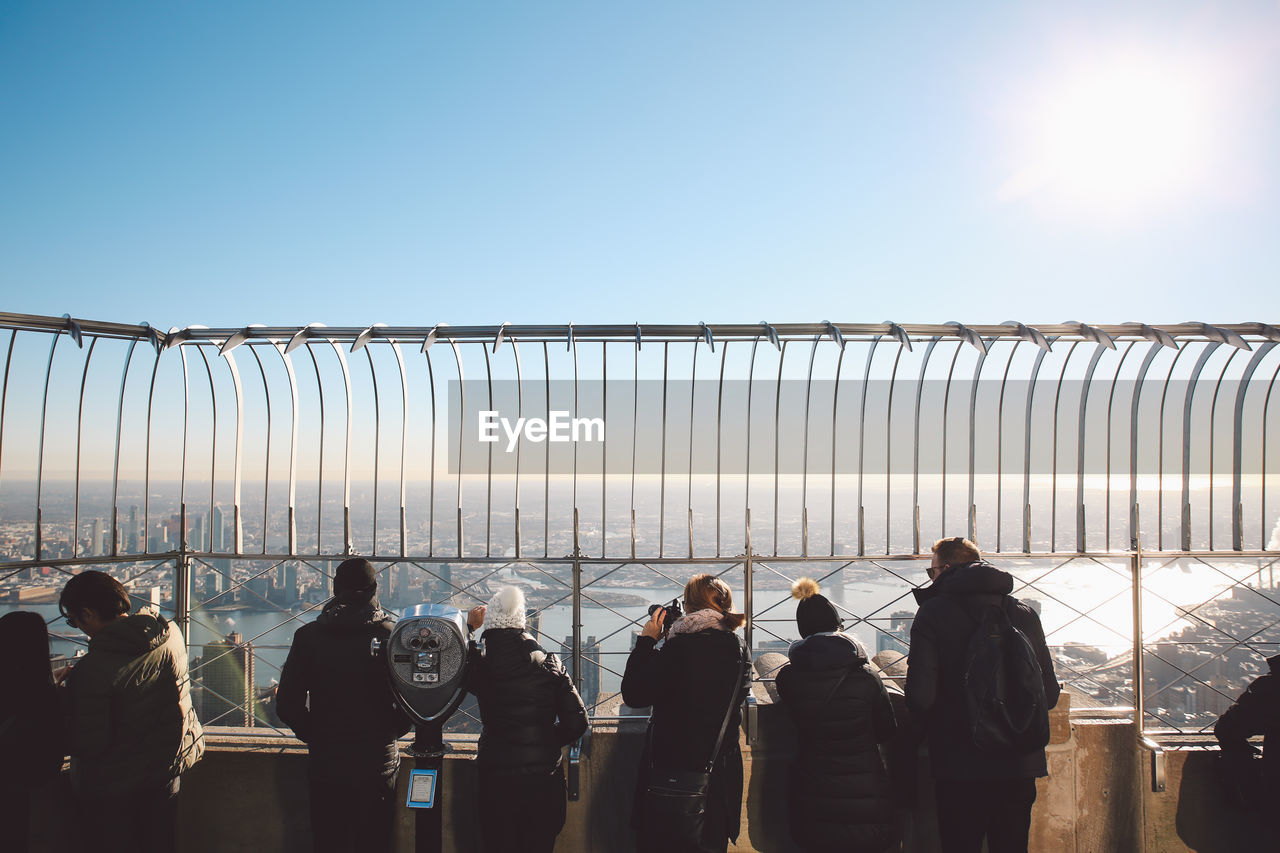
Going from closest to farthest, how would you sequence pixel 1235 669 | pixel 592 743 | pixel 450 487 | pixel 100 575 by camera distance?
pixel 100 575
pixel 592 743
pixel 450 487
pixel 1235 669

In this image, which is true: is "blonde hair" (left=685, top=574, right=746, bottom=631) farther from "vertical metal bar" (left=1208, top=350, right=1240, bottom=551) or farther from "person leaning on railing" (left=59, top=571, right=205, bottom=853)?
"vertical metal bar" (left=1208, top=350, right=1240, bottom=551)

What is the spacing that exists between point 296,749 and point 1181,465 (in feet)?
20.9

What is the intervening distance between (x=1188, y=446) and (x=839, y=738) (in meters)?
3.53

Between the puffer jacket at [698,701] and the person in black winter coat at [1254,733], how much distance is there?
314cm

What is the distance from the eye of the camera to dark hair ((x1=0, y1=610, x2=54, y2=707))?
323 centimetres

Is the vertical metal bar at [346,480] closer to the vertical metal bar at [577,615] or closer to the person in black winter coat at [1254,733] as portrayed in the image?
the vertical metal bar at [577,615]

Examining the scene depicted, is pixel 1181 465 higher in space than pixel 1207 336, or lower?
lower

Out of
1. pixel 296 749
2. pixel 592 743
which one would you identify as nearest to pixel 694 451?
pixel 592 743

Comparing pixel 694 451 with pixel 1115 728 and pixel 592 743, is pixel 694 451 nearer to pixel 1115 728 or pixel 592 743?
pixel 592 743

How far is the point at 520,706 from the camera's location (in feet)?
10.8

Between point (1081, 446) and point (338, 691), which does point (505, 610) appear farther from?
point (1081, 446)

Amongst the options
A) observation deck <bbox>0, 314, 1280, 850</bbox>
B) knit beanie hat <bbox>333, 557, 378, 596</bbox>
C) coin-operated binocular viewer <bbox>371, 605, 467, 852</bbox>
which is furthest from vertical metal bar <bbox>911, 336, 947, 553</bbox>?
knit beanie hat <bbox>333, 557, 378, 596</bbox>

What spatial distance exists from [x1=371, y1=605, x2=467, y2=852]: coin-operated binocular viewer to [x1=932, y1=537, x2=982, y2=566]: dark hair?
2.63m

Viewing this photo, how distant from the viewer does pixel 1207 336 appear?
458cm
